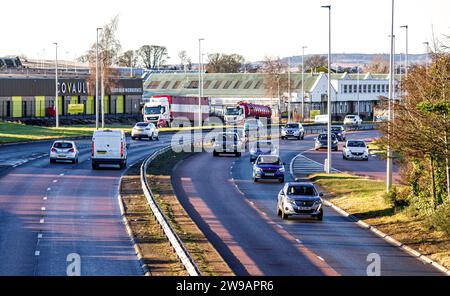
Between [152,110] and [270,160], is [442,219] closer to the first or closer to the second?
[270,160]

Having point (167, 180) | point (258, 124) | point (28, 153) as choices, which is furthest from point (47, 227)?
point (258, 124)

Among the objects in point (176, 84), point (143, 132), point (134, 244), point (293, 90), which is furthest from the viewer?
point (176, 84)

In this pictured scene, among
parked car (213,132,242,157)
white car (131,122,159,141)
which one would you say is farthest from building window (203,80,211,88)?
parked car (213,132,242,157)

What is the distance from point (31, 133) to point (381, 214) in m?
52.7

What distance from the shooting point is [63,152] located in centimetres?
5662

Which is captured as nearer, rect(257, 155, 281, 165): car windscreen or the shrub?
the shrub

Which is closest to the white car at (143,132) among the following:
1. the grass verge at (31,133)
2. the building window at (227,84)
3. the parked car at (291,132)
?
the grass verge at (31,133)

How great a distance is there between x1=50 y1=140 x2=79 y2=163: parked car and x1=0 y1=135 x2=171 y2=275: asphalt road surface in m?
0.56

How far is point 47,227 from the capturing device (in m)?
30.4

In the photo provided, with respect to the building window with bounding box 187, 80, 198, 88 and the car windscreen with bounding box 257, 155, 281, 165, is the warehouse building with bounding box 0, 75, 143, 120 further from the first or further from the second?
the car windscreen with bounding box 257, 155, 281, 165

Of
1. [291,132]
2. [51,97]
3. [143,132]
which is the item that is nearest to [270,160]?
[143,132]

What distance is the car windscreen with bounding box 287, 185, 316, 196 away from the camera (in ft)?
118

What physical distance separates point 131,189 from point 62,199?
4.58 metres

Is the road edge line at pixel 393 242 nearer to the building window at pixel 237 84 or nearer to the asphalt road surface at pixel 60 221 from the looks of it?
the asphalt road surface at pixel 60 221
